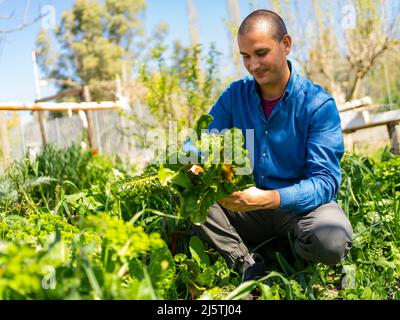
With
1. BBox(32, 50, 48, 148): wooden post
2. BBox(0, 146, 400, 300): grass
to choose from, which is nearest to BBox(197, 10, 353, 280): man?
BBox(0, 146, 400, 300): grass

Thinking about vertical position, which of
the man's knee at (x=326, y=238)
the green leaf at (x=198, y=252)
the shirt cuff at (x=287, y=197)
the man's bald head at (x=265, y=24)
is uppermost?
the man's bald head at (x=265, y=24)

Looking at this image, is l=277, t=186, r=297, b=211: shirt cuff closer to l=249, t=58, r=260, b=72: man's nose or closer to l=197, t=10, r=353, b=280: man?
l=197, t=10, r=353, b=280: man

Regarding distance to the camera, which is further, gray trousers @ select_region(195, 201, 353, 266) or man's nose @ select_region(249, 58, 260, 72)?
man's nose @ select_region(249, 58, 260, 72)

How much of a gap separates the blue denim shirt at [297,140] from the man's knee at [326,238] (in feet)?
0.31

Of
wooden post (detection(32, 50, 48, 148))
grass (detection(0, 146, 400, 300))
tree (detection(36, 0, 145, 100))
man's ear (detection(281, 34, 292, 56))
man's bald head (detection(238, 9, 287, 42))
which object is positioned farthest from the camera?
tree (detection(36, 0, 145, 100))

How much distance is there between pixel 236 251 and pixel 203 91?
4334 millimetres

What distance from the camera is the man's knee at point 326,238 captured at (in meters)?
2.17

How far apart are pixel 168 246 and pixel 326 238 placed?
869 millimetres

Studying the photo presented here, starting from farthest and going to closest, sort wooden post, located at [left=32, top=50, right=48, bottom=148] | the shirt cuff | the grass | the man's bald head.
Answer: wooden post, located at [left=32, top=50, right=48, bottom=148]
the man's bald head
the shirt cuff
the grass

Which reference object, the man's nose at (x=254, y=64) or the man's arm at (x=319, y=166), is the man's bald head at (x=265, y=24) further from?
the man's arm at (x=319, y=166)

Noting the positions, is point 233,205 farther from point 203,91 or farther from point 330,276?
point 203,91

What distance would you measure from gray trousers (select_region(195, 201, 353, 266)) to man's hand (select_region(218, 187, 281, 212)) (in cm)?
27

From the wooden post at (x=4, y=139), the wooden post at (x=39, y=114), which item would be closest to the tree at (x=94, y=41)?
the wooden post at (x=39, y=114)

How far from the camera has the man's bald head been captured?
7.73 feet
